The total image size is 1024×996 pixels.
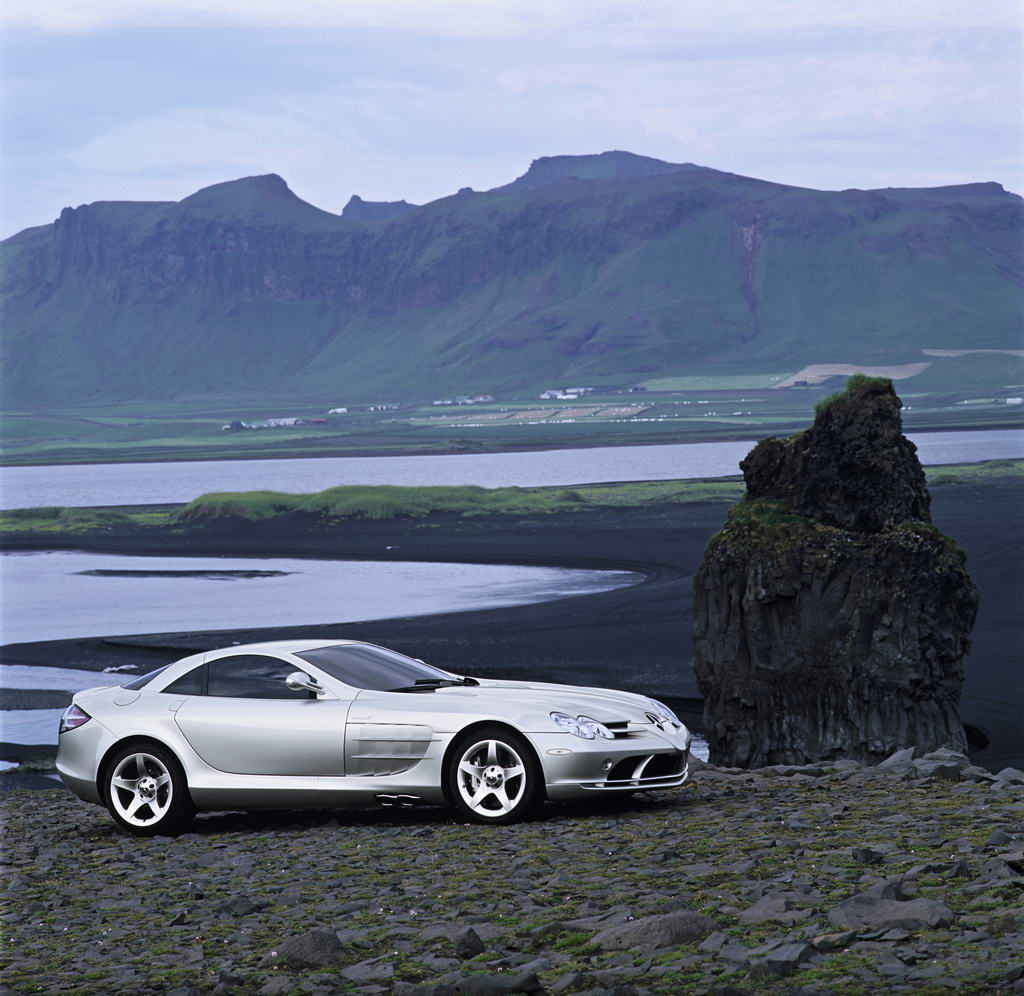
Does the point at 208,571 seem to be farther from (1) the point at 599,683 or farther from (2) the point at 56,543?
(1) the point at 599,683

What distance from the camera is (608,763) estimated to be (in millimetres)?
11500

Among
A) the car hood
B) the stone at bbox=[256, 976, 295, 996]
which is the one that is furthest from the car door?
the stone at bbox=[256, 976, 295, 996]

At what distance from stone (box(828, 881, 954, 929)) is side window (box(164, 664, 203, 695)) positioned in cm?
635

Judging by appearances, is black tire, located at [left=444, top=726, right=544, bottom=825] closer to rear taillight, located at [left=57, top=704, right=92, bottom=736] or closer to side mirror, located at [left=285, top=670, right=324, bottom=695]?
side mirror, located at [left=285, top=670, right=324, bottom=695]

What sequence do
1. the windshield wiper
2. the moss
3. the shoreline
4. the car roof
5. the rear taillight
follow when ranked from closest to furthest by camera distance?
the windshield wiper < the car roof < the rear taillight < the moss < the shoreline

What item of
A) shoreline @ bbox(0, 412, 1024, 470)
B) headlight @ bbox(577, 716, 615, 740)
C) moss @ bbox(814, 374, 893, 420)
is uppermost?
shoreline @ bbox(0, 412, 1024, 470)

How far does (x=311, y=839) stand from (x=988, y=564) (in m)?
37.1

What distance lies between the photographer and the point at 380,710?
1181 centimetres

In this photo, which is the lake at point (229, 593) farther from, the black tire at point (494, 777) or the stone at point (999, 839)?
the stone at point (999, 839)

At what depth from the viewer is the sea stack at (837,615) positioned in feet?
65.7

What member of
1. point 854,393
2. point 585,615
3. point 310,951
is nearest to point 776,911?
point 310,951

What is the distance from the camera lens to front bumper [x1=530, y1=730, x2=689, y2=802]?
1137cm

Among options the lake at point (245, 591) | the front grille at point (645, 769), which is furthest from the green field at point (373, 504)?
the front grille at point (645, 769)

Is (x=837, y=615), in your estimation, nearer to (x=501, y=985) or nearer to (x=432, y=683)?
(x=432, y=683)
